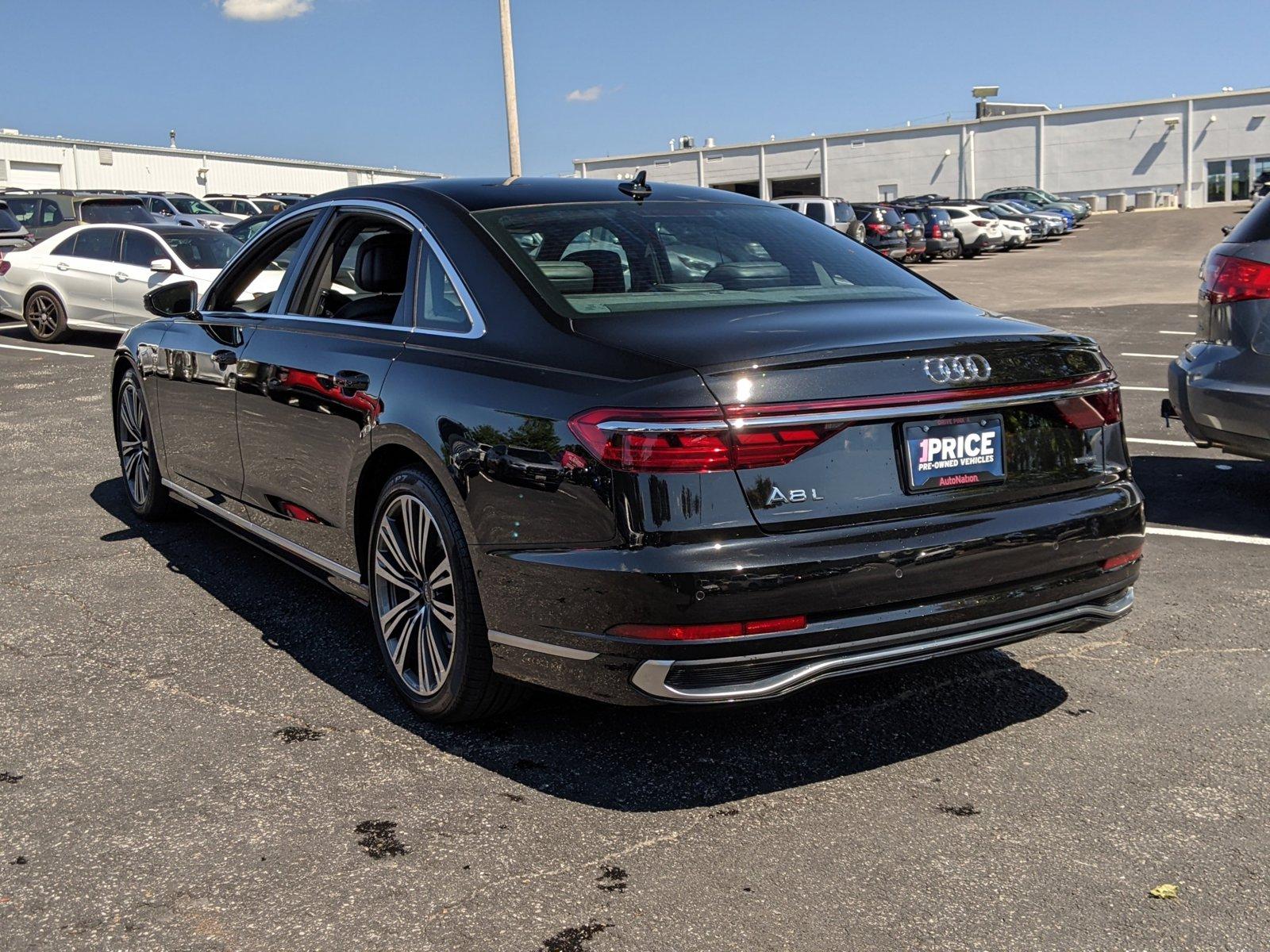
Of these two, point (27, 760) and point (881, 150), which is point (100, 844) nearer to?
point (27, 760)

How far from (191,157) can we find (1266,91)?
51097mm

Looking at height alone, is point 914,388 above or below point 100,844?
above

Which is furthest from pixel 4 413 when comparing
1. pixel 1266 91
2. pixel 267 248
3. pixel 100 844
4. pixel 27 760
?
pixel 1266 91

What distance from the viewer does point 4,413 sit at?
1082cm

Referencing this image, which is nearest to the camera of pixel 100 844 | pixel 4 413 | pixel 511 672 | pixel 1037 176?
pixel 100 844

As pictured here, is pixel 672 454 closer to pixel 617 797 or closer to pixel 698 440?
pixel 698 440

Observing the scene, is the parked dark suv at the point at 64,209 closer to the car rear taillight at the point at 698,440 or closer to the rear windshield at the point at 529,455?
the rear windshield at the point at 529,455

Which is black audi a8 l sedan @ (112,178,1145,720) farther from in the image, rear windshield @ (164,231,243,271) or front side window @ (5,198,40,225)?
front side window @ (5,198,40,225)

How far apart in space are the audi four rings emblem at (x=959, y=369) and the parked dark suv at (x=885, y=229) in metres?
26.5

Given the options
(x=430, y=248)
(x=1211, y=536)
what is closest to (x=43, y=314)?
(x=430, y=248)

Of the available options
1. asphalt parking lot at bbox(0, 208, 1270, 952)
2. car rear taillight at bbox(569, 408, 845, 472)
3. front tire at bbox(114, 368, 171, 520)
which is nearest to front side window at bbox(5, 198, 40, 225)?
front tire at bbox(114, 368, 171, 520)

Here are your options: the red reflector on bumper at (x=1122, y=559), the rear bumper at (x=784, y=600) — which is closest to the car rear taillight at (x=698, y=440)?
the rear bumper at (x=784, y=600)

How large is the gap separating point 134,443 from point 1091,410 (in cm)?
495

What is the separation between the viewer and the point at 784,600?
322cm
